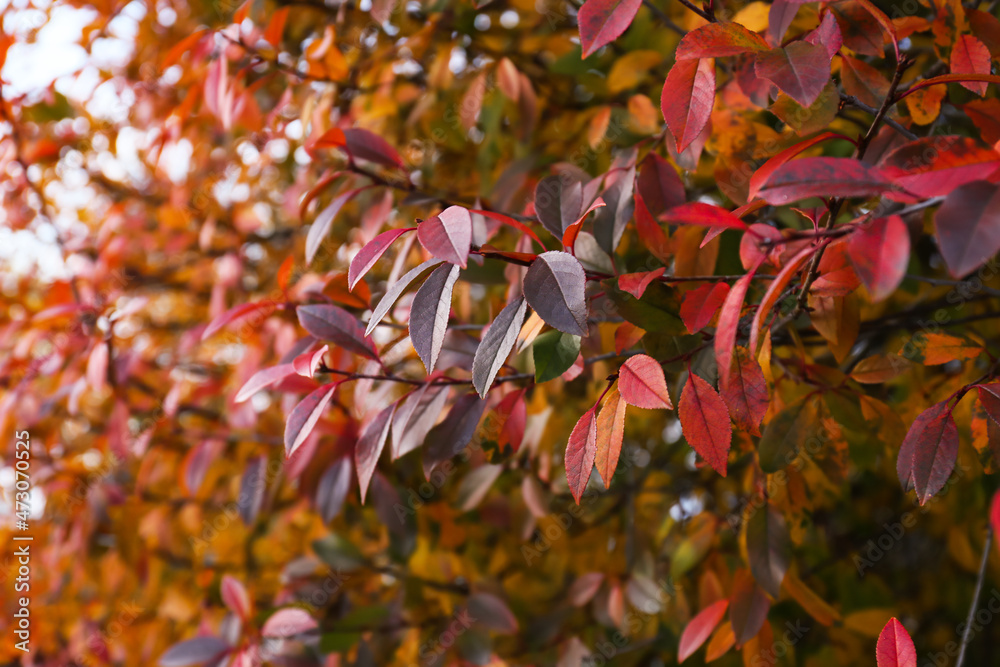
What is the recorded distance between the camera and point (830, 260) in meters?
0.67

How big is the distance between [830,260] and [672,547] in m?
0.86

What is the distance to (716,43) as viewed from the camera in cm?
59

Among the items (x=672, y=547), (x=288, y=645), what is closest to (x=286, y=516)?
(x=288, y=645)

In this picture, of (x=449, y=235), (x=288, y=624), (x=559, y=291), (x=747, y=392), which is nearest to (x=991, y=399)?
(x=747, y=392)

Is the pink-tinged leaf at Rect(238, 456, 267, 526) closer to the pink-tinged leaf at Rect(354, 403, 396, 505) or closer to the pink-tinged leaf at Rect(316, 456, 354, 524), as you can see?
the pink-tinged leaf at Rect(316, 456, 354, 524)

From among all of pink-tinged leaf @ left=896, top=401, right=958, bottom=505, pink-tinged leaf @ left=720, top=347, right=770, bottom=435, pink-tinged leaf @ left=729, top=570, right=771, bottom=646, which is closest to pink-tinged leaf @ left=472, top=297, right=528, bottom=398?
pink-tinged leaf @ left=720, top=347, right=770, bottom=435

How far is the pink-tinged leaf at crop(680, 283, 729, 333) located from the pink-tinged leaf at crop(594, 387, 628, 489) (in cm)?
11

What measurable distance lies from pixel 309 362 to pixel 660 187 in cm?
52

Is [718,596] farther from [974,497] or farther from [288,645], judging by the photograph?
[288,645]

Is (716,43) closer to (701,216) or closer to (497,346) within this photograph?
(701,216)

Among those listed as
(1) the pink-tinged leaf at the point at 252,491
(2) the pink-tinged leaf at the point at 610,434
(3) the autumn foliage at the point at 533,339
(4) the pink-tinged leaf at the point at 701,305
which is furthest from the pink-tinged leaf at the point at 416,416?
(1) the pink-tinged leaf at the point at 252,491

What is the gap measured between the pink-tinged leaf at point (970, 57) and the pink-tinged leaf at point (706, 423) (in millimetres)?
481

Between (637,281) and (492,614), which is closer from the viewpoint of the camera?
(637,281)

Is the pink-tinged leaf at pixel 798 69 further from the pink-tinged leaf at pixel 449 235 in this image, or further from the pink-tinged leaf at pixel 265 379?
the pink-tinged leaf at pixel 265 379
